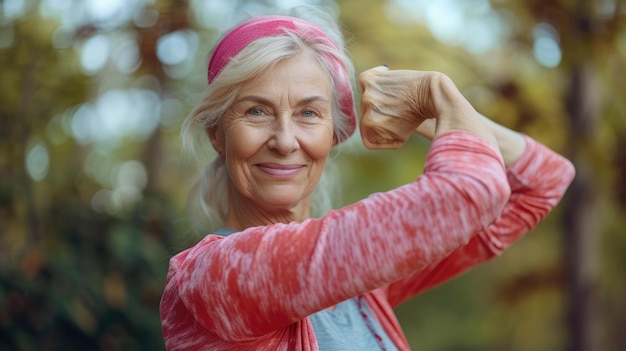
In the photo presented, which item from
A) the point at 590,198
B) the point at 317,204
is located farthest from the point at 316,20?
the point at 590,198

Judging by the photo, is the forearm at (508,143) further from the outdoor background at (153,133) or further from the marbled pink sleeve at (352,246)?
the outdoor background at (153,133)

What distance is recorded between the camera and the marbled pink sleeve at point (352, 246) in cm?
122

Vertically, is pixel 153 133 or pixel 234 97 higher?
Result: pixel 234 97

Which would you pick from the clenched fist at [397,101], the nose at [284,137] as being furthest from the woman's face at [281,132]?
the clenched fist at [397,101]

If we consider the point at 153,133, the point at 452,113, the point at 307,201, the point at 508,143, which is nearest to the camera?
the point at 452,113

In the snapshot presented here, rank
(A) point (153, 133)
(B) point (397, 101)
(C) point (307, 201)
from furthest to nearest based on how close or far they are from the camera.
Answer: (A) point (153, 133) < (C) point (307, 201) < (B) point (397, 101)

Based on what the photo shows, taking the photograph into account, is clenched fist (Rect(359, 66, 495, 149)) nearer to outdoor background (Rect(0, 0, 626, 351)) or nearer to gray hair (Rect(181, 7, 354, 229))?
gray hair (Rect(181, 7, 354, 229))

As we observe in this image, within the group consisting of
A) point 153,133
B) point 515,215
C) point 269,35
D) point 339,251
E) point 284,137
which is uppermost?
point 269,35

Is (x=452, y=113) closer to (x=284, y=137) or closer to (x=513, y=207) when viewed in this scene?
(x=284, y=137)

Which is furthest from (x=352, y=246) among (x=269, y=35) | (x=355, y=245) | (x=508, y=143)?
(x=508, y=143)

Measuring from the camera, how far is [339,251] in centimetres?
124

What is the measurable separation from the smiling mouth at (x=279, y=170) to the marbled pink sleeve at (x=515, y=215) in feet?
1.73

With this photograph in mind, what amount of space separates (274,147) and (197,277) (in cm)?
35

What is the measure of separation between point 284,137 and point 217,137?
0.26 meters
